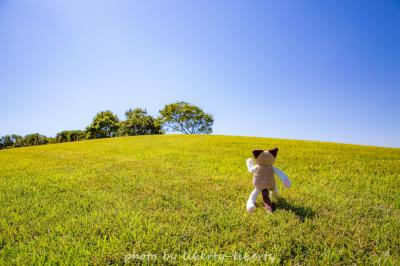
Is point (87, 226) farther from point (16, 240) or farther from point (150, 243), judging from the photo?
point (150, 243)

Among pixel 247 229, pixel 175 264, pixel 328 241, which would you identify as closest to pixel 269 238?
pixel 247 229

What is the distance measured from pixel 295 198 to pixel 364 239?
1611 millimetres

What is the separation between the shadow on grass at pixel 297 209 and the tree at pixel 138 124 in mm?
62974

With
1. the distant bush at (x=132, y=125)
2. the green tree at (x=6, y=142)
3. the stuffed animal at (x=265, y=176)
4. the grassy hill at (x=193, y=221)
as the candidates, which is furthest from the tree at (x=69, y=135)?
the stuffed animal at (x=265, y=176)

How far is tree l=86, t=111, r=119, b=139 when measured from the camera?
61000 millimetres

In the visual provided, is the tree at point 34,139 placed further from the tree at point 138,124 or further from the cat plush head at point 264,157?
the cat plush head at point 264,157

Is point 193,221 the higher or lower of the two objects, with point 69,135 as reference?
lower

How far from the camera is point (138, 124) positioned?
220ft

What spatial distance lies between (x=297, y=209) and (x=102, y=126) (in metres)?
64.3

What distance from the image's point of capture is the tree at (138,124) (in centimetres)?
6606

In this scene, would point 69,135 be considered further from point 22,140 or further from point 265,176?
point 265,176

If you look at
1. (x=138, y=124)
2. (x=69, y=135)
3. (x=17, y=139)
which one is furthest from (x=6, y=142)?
(x=138, y=124)

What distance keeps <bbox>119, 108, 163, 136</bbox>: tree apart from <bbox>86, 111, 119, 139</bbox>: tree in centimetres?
267

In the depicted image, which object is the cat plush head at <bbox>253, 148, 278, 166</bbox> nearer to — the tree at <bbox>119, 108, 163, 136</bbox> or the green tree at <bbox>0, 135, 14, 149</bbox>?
the tree at <bbox>119, 108, 163, 136</bbox>
